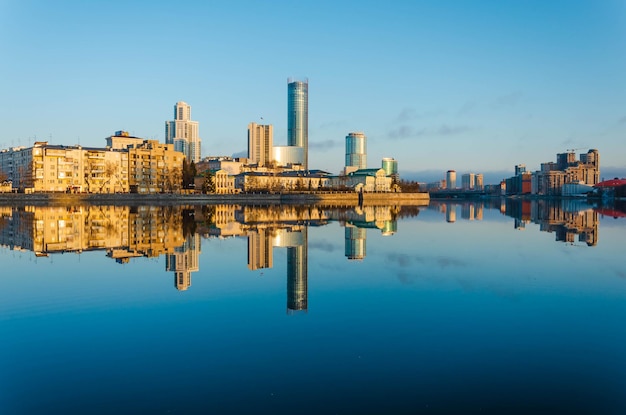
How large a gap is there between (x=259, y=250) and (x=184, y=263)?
4.36 metres

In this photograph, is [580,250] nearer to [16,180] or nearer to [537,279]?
[537,279]

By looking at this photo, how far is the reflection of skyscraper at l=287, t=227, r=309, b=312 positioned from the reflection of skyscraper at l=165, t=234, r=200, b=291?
100 inches

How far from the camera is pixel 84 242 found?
22.6 meters

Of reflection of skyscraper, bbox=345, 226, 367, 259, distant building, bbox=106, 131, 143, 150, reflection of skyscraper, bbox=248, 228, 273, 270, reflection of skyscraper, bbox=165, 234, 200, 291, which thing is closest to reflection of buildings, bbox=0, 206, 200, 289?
reflection of skyscraper, bbox=165, 234, 200, 291

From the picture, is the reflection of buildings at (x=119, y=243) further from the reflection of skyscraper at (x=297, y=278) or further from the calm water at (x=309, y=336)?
the reflection of skyscraper at (x=297, y=278)

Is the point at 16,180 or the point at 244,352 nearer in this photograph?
the point at 244,352

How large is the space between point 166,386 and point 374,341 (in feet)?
10.6

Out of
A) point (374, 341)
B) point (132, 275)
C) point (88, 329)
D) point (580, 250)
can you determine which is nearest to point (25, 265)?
point (132, 275)

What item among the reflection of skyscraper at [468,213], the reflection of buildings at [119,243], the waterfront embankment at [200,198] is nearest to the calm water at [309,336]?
the reflection of buildings at [119,243]

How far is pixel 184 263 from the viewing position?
638 inches

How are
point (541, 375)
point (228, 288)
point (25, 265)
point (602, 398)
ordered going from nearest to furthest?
point (602, 398) < point (541, 375) < point (228, 288) < point (25, 265)

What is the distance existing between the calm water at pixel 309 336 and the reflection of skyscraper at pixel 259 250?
10.1 inches

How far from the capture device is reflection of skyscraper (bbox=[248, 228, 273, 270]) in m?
16.3

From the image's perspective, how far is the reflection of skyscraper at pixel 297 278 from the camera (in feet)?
34.9
